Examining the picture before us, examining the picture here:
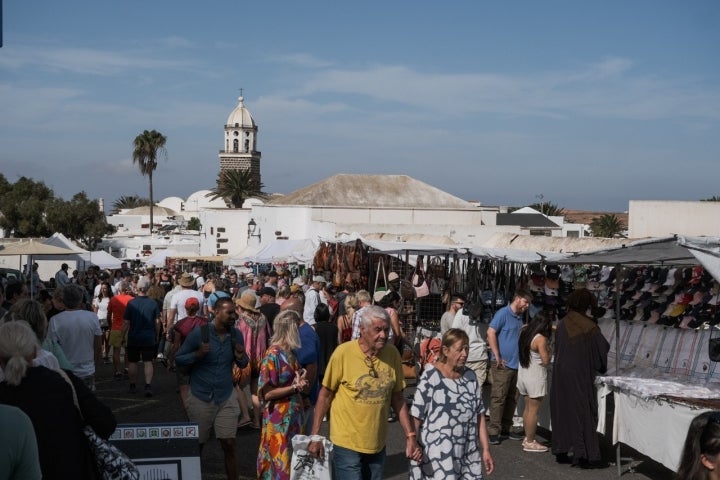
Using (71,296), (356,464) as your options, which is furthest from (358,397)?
(71,296)

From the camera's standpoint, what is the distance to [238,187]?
282 ft

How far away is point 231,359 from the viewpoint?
7.48 m

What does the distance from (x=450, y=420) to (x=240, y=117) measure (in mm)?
125597

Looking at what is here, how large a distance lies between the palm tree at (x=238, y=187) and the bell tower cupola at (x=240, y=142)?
38.6 m

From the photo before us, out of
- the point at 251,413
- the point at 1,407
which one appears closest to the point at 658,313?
the point at 251,413

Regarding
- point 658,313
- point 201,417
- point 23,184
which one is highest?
point 23,184

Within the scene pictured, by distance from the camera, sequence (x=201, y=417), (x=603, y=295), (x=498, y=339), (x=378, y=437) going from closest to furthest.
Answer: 1. (x=378, y=437)
2. (x=201, y=417)
3. (x=498, y=339)
4. (x=603, y=295)

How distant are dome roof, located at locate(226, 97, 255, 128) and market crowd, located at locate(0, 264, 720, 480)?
11795 centimetres

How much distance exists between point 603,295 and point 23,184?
228 ft

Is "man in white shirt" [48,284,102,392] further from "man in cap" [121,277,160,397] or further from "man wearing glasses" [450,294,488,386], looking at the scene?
"man wearing glasses" [450,294,488,386]

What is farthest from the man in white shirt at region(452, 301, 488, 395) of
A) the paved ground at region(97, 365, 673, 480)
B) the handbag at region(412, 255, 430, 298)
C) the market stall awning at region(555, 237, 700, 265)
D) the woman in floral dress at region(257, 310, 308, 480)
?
the handbag at region(412, 255, 430, 298)

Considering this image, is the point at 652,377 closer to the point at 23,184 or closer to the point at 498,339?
the point at 498,339

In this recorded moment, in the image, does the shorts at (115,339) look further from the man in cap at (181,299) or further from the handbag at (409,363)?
the handbag at (409,363)

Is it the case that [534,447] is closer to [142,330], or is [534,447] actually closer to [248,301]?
[248,301]
